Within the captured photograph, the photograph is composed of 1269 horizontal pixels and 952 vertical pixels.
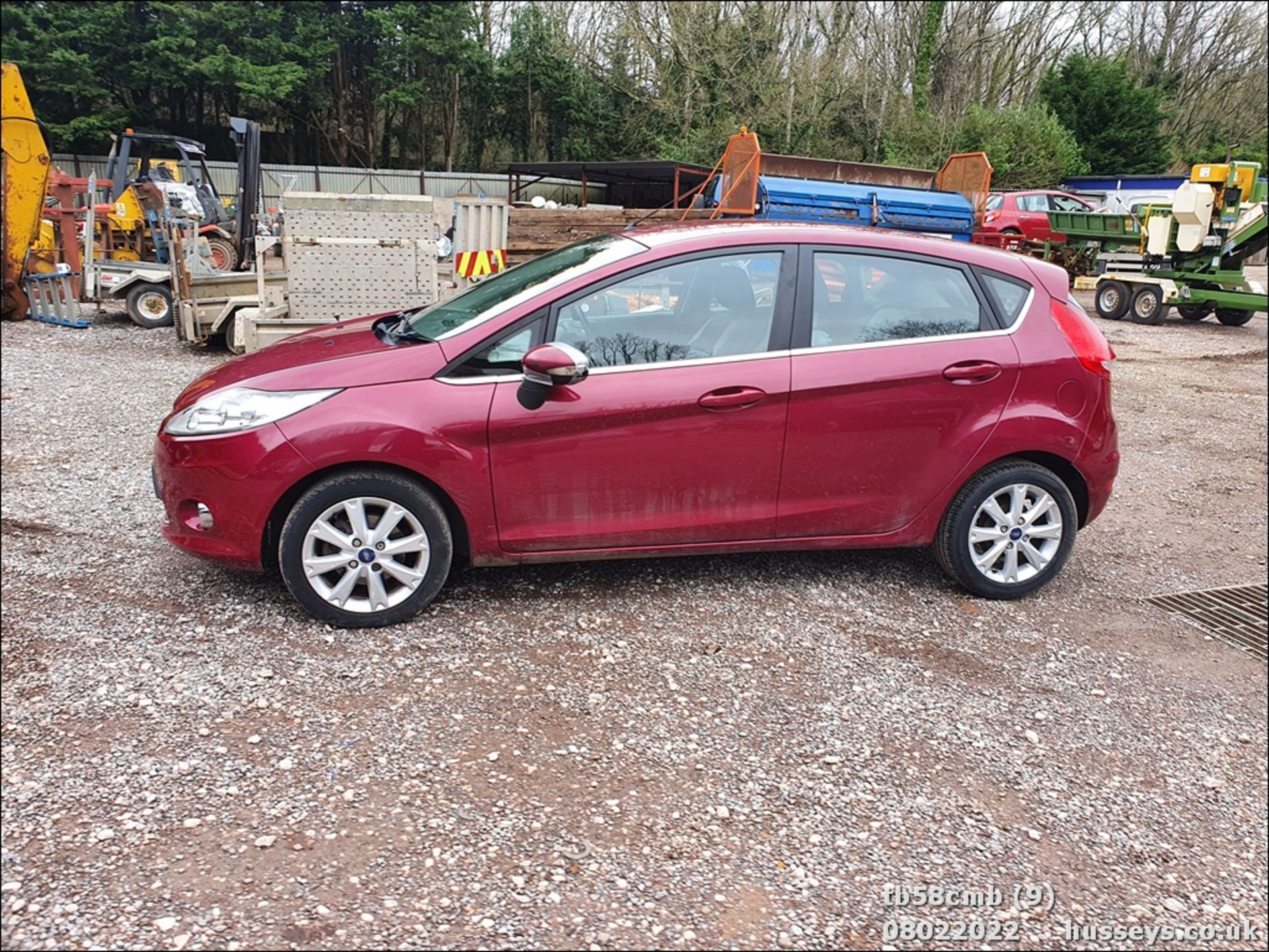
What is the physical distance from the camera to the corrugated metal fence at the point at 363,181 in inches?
1126

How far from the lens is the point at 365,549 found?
3.83 m

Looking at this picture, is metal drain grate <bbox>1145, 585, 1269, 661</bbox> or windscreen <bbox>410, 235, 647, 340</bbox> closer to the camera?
windscreen <bbox>410, 235, 647, 340</bbox>

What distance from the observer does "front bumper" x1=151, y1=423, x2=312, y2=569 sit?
372 centimetres

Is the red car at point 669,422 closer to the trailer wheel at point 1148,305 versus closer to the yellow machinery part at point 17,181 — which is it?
the yellow machinery part at point 17,181

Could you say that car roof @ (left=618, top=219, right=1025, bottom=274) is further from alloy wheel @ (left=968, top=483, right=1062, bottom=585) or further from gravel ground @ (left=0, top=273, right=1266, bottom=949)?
gravel ground @ (left=0, top=273, right=1266, bottom=949)

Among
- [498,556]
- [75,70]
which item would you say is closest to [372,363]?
[498,556]

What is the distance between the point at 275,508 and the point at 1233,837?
3651 millimetres

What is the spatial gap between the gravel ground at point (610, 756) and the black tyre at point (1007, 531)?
6.5 inches

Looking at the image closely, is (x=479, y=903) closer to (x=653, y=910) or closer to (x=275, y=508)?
(x=653, y=910)

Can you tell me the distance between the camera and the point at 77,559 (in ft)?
14.7

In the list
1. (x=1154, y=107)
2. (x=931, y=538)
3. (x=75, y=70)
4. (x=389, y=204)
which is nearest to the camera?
(x=931, y=538)

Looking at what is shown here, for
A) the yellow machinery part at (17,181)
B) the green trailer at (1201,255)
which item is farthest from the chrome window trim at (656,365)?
the green trailer at (1201,255)
